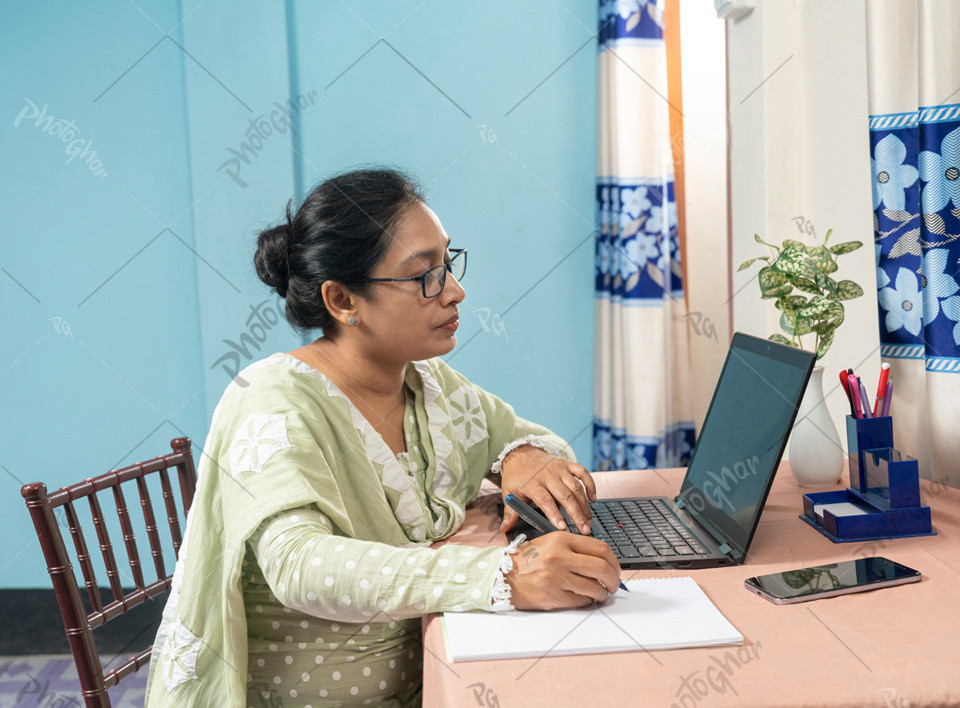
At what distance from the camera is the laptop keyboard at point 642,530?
3.46 ft

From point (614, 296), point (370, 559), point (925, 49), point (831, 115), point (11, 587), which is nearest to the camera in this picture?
point (370, 559)

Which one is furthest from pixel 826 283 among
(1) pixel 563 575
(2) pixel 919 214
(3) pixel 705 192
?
(3) pixel 705 192

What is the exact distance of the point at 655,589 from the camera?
91 centimetres

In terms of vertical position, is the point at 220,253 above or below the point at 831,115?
below

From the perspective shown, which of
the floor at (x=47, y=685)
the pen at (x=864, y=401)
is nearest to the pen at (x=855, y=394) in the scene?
the pen at (x=864, y=401)

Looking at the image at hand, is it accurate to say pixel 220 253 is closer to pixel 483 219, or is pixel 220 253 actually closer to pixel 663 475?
pixel 483 219

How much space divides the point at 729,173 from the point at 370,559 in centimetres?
154

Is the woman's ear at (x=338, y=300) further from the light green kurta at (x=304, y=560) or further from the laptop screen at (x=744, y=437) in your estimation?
the laptop screen at (x=744, y=437)

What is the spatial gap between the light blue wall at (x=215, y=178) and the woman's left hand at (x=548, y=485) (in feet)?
4.08

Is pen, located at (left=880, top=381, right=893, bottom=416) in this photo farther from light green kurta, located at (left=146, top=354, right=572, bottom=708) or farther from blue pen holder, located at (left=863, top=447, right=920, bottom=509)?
light green kurta, located at (left=146, top=354, right=572, bottom=708)

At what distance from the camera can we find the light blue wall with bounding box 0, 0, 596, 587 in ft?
7.89

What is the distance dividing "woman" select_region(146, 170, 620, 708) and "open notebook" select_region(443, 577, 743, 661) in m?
0.02

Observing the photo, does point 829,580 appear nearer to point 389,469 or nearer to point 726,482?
point 726,482

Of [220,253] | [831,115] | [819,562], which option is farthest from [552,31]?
[819,562]
